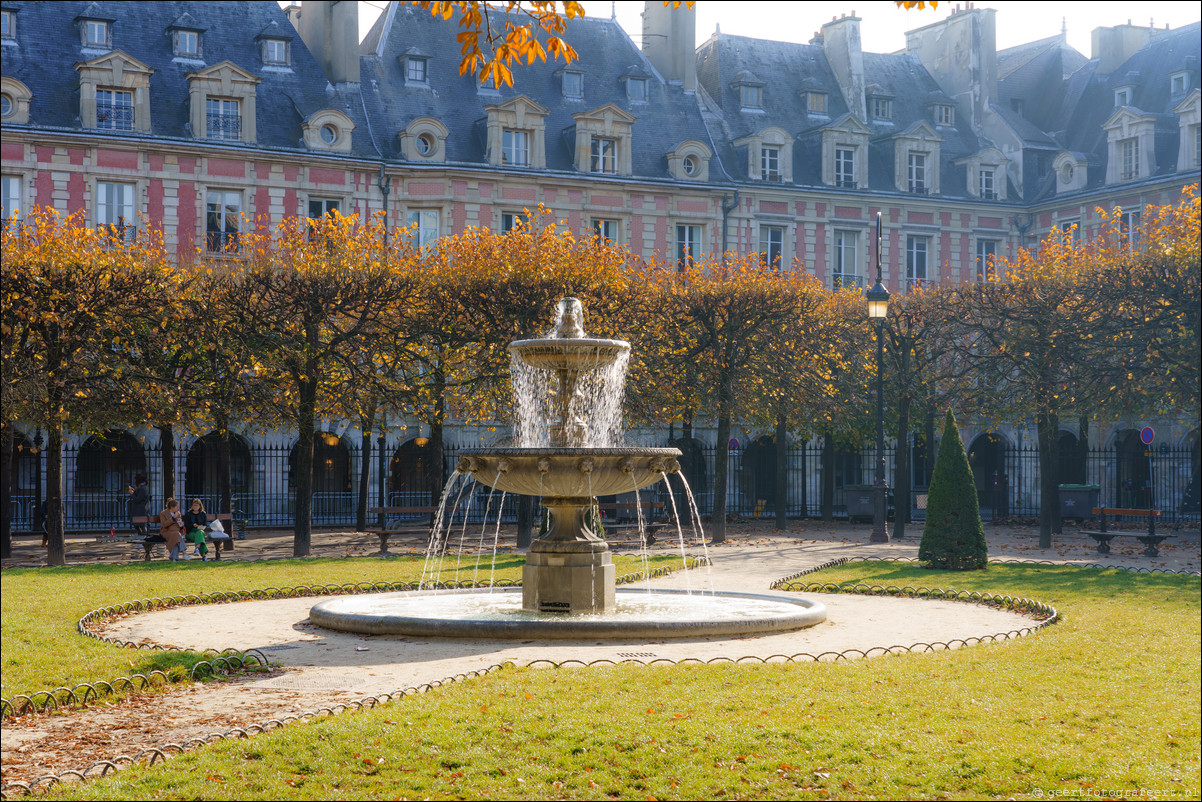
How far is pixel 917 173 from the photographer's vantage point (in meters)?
43.0

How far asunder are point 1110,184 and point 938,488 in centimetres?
2636

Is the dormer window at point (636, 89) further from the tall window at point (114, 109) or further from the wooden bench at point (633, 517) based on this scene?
the tall window at point (114, 109)

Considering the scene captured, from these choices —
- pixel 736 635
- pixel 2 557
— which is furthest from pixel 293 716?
pixel 2 557

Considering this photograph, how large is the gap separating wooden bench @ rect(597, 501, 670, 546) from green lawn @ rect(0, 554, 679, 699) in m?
3.46

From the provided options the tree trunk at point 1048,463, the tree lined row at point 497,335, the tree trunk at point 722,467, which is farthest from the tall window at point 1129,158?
the tree trunk at point 722,467

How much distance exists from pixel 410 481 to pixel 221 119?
11.1 meters

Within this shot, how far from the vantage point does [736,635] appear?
11461 millimetres

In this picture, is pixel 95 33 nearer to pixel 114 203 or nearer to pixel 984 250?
pixel 114 203

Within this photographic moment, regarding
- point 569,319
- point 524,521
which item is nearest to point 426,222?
point 524,521

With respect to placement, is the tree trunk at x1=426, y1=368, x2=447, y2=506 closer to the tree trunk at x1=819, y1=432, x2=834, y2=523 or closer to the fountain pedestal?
the tree trunk at x1=819, y1=432, x2=834, y2=523

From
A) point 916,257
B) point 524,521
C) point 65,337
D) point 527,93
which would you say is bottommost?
point 524,521

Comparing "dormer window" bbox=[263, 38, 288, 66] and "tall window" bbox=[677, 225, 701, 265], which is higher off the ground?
"dormer window" bbox=[263, 38, 288, 66]

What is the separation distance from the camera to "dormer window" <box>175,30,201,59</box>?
34.8 m

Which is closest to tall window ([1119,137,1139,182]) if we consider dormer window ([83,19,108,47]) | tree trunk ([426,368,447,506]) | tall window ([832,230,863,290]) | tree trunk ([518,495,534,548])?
tall window ([832,230,863,290])
